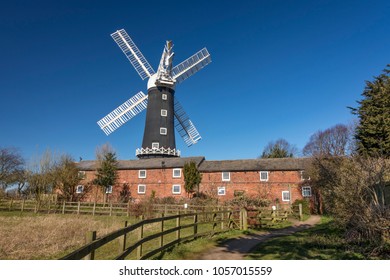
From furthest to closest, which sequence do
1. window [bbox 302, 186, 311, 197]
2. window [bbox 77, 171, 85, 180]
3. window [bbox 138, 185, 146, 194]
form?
window [bbox 138, 185, 146, 194] → window [bbox 77, 171, 85, 180] → window [bbox 302, 186, 311, 197]

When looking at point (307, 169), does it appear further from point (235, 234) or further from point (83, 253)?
point (83, 253)

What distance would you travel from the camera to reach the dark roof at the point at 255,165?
31484 millimetres

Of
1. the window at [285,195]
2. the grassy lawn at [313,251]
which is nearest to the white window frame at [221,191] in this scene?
the window at [285,195]

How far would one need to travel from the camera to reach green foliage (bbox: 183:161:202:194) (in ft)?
103

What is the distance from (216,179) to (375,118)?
1887 cm

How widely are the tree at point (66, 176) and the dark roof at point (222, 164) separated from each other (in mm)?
5720

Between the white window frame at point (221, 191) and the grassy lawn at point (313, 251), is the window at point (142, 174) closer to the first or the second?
the white window frame at point (221, 191)

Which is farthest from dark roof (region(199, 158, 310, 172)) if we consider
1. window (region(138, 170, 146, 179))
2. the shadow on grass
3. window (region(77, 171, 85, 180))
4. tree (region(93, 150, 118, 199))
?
the shadow on grass

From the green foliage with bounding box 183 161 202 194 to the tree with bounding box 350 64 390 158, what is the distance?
17017mm

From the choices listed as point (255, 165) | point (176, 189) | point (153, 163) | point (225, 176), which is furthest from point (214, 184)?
point (153, 163)

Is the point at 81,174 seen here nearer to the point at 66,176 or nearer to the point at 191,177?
the point at 66,176

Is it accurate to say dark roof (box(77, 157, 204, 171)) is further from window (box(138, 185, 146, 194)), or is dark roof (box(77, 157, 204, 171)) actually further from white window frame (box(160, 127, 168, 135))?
white window frame (box(160, 127, 168, 135))

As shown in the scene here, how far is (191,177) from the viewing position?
103 feet
